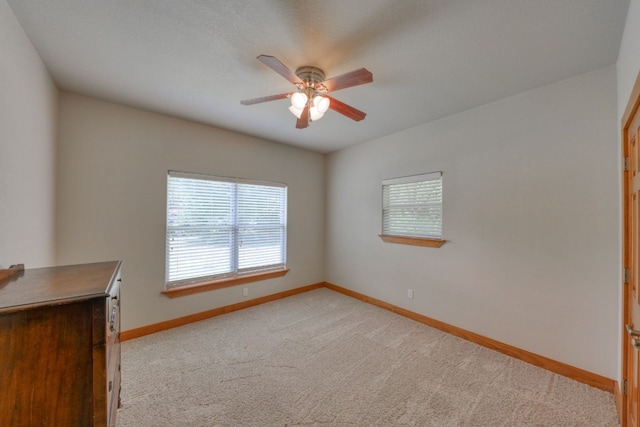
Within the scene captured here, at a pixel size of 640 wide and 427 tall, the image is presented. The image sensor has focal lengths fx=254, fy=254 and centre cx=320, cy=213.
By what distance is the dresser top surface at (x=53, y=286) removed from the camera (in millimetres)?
913

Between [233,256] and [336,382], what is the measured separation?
2.25 metres

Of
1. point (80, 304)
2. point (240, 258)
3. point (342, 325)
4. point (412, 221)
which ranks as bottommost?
point (342, 325)

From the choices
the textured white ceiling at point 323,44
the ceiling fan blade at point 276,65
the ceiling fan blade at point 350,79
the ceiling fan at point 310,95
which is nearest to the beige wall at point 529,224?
the textured white ceiling at point 323,44

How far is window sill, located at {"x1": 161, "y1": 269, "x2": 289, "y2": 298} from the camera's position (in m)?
3.15

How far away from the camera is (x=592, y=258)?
6.91 feet

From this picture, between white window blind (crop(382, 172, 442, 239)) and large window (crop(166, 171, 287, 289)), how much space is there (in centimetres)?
171

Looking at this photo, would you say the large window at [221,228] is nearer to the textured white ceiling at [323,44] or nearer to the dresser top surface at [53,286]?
the textured white ceiling at [323,44]

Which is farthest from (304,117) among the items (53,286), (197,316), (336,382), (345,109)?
(197,316)

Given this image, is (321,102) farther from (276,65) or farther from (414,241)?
(414,241)

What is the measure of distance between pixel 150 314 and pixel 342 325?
2.30 m

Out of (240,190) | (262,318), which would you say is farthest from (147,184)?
(262,318)

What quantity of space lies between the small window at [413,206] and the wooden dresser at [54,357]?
3.19 meters

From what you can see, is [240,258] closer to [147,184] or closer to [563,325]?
[147,184]

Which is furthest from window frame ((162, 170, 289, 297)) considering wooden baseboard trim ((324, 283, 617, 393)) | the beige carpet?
wooden baseboard trim ((324, 283, 617, 393))
